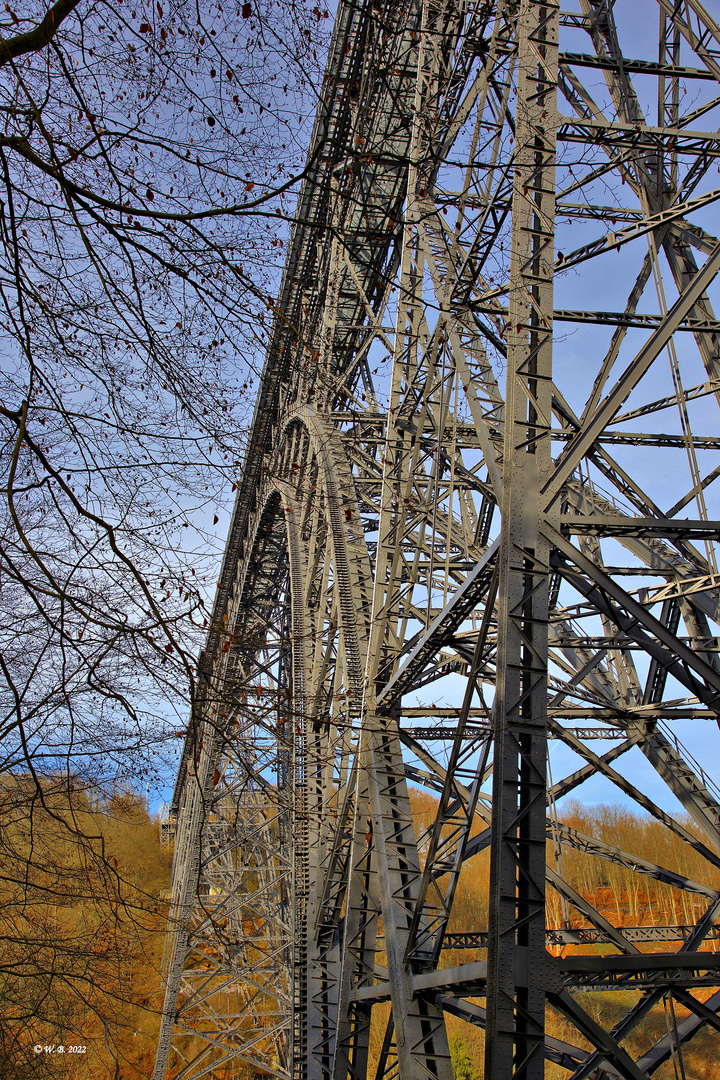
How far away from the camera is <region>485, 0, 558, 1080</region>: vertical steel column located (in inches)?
201

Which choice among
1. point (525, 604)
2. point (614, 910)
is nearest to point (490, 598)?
point (525, 604)

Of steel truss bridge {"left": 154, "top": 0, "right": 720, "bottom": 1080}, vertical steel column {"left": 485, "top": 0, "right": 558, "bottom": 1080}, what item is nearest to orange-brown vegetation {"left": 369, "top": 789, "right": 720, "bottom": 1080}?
steel truss bridge {"left": 154, "top": 0, "right": 720, "bottom": 1080}

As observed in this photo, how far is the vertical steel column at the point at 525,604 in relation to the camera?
201 inches

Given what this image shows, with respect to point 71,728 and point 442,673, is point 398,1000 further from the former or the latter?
point 71,728

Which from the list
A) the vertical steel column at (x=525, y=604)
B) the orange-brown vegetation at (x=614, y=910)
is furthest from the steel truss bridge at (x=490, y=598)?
the orange-brown vegetation at (x=614, y=910)

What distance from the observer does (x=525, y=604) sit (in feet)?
19.0

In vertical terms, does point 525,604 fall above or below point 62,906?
above

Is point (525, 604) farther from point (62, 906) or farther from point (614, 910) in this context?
point (614, 910)

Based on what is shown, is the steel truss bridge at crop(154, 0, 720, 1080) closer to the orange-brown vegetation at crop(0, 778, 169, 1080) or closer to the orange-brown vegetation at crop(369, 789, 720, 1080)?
the orange-brown vegetation at crop(0, 778, 169, 1080)

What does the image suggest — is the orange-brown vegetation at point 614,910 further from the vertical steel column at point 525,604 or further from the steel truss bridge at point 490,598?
the vertical steel column at point 525,604

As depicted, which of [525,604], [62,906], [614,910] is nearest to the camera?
[62,906]

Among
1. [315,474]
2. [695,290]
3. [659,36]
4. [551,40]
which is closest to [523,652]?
[695,290]

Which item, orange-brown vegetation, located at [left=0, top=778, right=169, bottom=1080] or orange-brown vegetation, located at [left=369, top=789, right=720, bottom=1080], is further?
orange-brown vegetation, located at [left=369, top=789, right=720, bottom=1080]

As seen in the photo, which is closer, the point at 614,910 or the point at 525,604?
the point at 525,604
